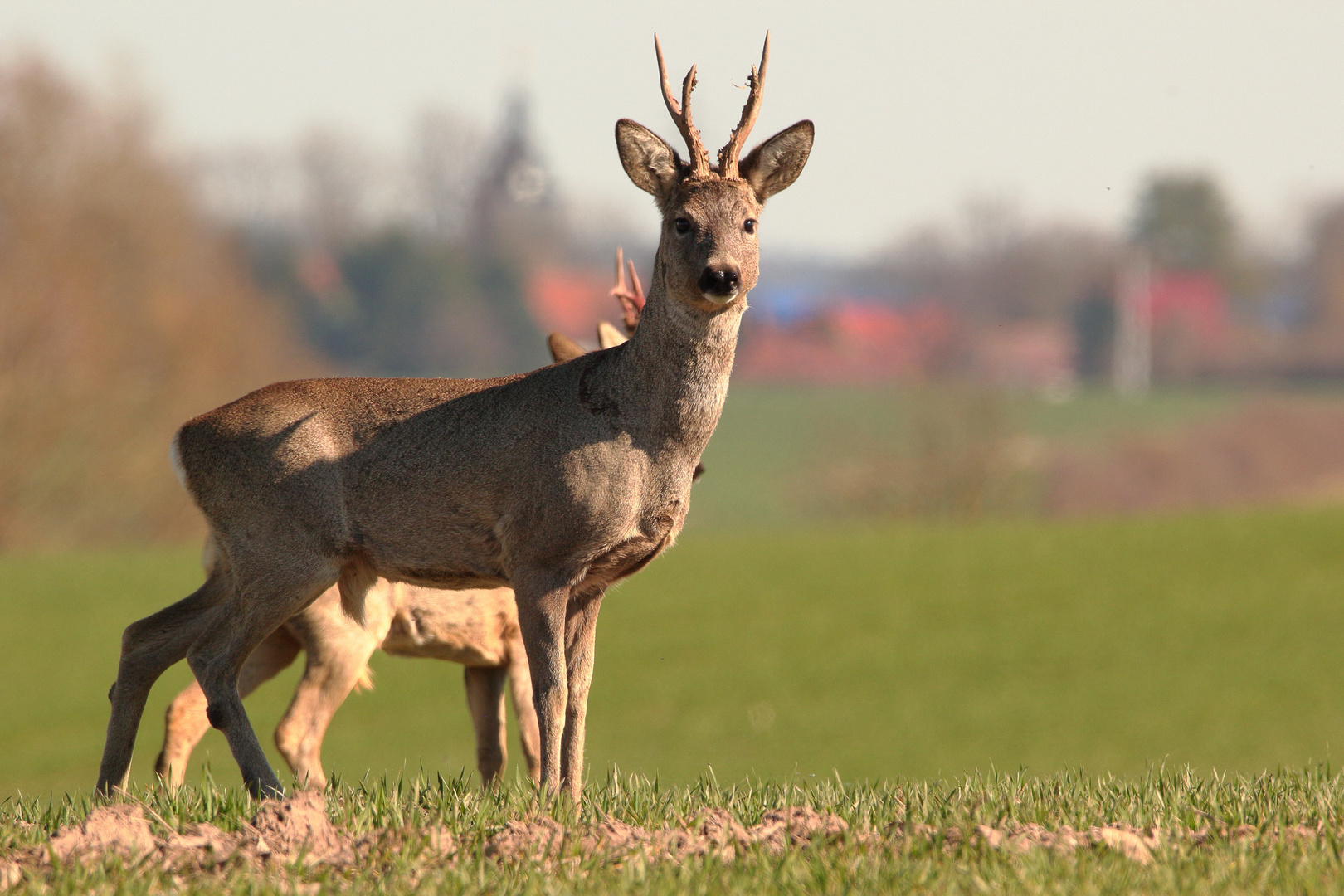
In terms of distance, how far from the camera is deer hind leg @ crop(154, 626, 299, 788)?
816 centimetres

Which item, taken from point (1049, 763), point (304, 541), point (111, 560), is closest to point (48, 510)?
point (111, 560)

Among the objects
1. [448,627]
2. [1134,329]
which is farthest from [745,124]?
[1134,329]

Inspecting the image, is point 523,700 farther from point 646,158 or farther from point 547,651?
point 646,158

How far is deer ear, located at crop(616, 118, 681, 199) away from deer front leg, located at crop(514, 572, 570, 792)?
1.53 meters

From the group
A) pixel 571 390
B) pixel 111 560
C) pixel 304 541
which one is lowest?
pixel 111 560

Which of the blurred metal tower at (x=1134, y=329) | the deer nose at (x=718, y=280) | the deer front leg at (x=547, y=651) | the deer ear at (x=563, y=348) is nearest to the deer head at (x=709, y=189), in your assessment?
the deer nose at (x=718, y=280)

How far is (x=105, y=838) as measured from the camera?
5043 mm

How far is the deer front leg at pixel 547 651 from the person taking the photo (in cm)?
572

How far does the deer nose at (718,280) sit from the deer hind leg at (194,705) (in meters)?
3.53

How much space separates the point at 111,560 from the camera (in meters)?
34.7

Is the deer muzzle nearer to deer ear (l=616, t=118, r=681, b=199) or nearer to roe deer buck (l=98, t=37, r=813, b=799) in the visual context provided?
roe deer buck (l=98, t=37, r=813, b=799)

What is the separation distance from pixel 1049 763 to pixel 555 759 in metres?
18.4

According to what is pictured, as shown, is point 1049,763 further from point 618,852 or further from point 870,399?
point 870,399

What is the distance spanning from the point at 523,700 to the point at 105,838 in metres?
3.60
